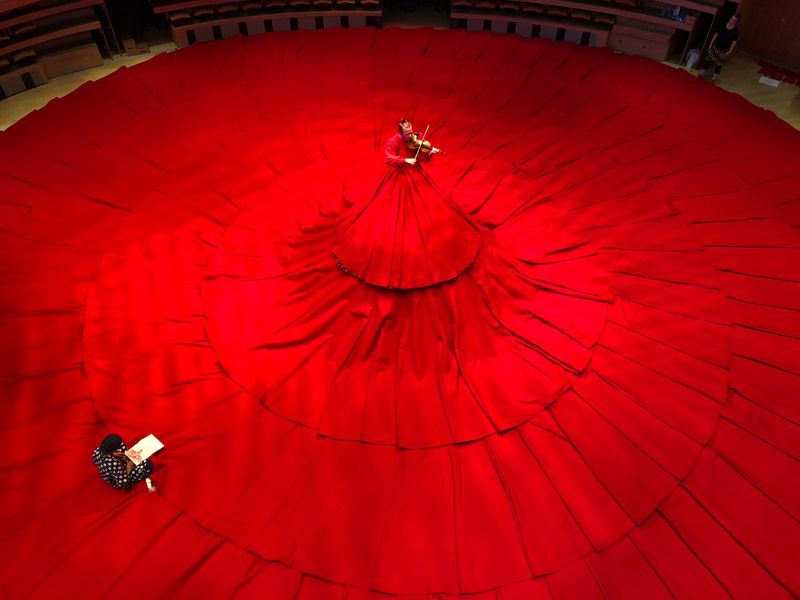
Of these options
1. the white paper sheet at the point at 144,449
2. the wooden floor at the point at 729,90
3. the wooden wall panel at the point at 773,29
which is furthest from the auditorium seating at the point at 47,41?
the wooden wall panel at the point at 773,29

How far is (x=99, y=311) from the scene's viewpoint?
516cm

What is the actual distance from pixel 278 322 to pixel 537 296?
7.87ft

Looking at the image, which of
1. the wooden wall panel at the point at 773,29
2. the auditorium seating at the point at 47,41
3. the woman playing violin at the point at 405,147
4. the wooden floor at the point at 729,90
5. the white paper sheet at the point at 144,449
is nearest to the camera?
the white paper sheet at the point at 144,449

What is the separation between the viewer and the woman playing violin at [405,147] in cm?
482

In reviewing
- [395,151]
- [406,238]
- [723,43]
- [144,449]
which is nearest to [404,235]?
[406,238]

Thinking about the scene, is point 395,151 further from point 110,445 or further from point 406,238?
point 110,445

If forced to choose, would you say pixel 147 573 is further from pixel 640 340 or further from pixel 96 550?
pixel 640 340

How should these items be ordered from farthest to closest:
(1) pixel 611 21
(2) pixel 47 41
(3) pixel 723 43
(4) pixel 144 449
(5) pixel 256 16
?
(5) pixel 256 16 < (1) pixel 611 21 < (2) pixel 47 41 < (3) pixel 723 43 < (4) pixel 144 449

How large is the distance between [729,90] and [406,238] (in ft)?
20.4

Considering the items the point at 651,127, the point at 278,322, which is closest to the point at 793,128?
the point at 651,127

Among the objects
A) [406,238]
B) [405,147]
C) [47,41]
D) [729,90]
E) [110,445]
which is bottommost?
[110,445]

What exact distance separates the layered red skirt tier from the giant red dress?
0.03 metres

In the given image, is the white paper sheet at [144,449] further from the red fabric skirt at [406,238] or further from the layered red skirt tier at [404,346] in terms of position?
the red fabric skirt at [406,238]

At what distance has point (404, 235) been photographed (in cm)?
497
